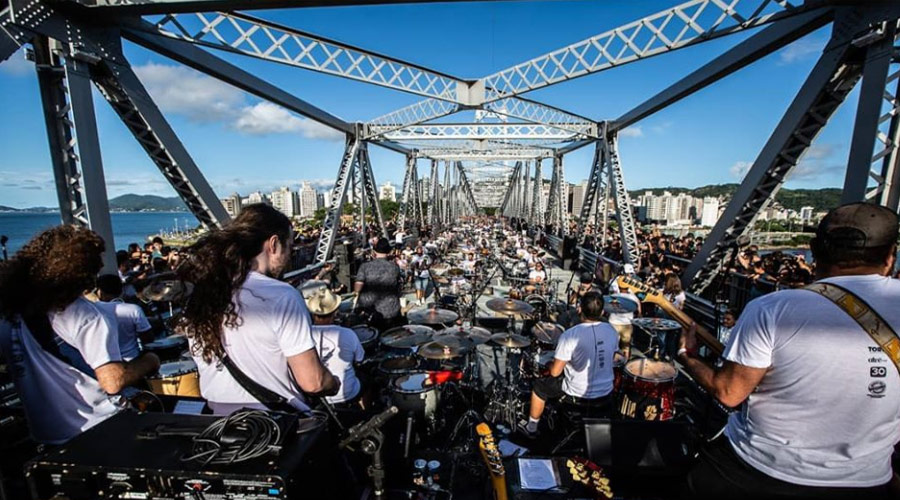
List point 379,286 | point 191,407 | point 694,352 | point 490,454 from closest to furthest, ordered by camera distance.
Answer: point 490,454
point 694,352
point 191,407
point 379,286

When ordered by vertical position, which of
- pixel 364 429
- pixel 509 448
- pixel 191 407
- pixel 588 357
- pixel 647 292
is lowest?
pixel 509 448

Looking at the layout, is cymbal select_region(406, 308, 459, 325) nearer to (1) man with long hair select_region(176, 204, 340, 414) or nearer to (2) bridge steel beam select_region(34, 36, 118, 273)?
(1) man with long hair select_region(176, 204, 340, 414)

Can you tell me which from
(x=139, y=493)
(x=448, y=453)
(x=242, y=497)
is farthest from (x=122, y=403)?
(x=448, y=453)

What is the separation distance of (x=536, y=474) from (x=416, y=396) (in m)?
1.68

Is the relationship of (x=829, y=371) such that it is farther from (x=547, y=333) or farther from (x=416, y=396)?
(x=547, y=333)

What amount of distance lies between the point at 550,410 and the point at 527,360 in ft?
3.29

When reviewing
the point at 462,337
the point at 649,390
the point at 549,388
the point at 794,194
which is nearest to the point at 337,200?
the point at 462,337

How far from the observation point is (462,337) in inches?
190

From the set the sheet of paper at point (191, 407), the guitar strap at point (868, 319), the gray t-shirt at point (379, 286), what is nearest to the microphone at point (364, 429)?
the sheet of paper at point (191, 407)

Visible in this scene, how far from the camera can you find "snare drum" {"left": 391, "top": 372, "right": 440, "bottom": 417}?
394 centimetres

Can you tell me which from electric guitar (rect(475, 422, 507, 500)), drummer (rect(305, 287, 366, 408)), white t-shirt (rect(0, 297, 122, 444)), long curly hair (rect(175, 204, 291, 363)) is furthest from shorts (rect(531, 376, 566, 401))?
white t-shirt (rect(0, 297, 122, 444))

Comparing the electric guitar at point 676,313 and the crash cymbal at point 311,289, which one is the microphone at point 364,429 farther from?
the crash cymbal at point 311,289

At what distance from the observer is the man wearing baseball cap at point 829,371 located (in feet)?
5.07

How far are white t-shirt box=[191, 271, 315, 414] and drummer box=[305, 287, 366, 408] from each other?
1.40 metres
